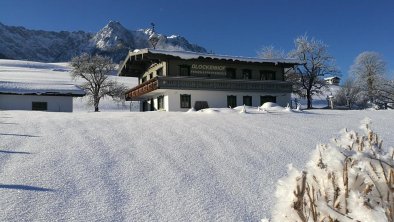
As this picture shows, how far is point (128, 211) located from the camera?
7.20m

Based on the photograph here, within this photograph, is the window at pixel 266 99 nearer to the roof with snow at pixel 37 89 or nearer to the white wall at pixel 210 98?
the white wall at pixel 210 98

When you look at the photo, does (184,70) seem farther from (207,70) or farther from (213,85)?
(213,85)

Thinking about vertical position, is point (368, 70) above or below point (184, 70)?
above

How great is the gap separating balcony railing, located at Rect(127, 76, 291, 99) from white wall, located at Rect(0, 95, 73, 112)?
722cm

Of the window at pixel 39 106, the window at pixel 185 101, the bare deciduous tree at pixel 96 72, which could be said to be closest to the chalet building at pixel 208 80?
the window at pixel 185 101

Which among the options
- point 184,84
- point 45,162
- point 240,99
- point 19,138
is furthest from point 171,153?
point 240,99

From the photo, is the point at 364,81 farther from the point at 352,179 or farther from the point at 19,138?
the point at 352,179

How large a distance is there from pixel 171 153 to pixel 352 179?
927 centimetres

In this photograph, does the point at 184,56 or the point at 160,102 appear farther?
the point at 160,102

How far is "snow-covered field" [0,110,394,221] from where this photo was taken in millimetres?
7266

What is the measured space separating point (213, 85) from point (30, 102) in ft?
56.7

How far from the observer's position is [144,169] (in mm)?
9445

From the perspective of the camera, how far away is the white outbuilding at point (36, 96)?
3453 cm

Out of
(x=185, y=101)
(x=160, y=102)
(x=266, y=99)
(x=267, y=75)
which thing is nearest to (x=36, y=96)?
(x=160, y=102)
